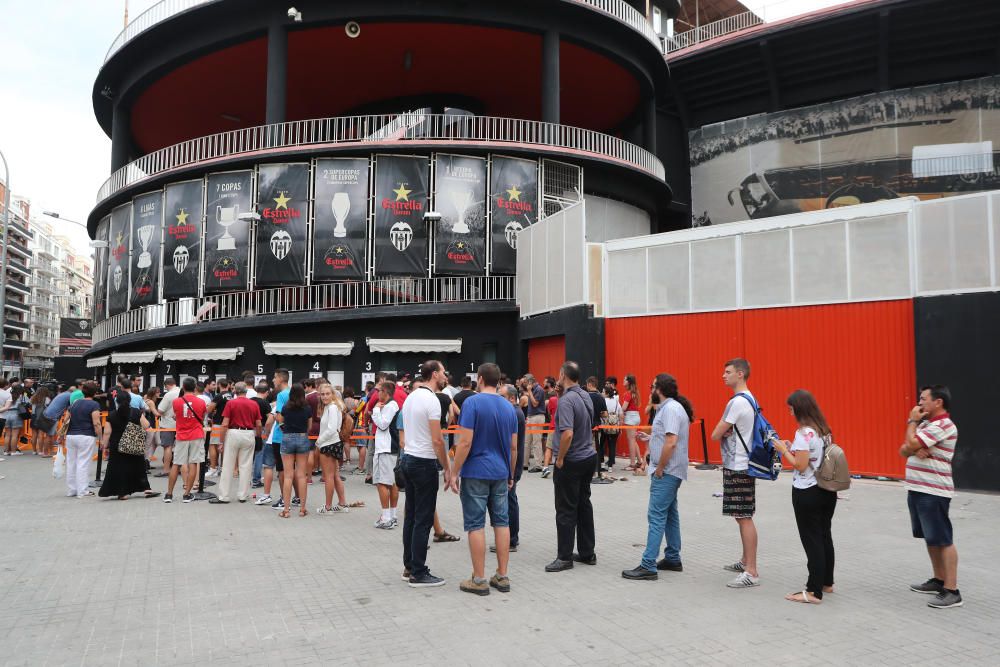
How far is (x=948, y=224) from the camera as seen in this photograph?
489 inches

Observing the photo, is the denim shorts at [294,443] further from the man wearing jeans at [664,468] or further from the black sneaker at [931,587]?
the black sneaker at [931,587]

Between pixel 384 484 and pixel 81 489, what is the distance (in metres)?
6.02

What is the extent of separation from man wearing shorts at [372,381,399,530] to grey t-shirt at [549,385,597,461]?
2.77 m

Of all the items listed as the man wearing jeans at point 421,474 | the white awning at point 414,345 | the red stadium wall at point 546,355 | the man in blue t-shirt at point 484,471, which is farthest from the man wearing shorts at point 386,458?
the white awning at point 414,345

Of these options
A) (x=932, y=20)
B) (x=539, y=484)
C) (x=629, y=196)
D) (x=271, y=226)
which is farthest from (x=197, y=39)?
(x=932, y=20)

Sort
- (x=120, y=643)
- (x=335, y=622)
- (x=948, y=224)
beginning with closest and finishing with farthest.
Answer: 1. (x=120, y=643)
2. (x=335, y=622)
3. (x=948, y=224)

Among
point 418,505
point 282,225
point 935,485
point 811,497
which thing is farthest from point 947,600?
point 282,225

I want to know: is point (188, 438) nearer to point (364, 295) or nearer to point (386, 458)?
point (386, 458)

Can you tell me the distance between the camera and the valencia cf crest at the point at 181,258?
83.2 feet

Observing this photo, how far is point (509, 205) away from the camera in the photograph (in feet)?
79.8

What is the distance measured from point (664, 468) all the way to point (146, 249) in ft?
84.1

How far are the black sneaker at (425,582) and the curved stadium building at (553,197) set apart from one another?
10315mm

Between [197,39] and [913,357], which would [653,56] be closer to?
[197,39]

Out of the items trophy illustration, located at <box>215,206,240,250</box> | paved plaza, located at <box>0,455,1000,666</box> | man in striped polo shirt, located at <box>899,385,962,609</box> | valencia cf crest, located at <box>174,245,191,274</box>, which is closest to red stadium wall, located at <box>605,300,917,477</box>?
paved plaza, located at <box>0,455,1000,666</box>
